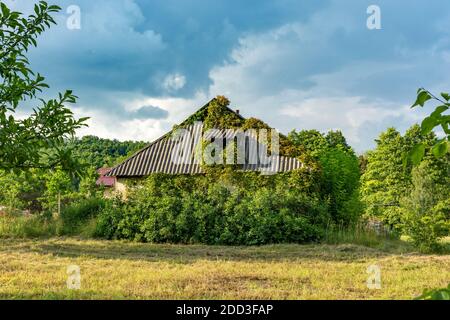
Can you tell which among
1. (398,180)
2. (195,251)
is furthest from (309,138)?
(195,251)

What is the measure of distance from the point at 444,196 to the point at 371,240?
1316cm

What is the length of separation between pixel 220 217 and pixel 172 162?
5.60 metres

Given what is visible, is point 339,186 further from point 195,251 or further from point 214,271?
point 214,271

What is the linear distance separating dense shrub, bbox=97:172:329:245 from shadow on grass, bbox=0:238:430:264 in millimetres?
739

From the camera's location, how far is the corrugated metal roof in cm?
1770

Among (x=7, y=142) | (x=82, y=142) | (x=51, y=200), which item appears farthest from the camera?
(x=82, y=142)

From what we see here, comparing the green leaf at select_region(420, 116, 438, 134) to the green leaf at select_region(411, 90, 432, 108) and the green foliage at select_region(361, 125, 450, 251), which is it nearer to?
the green leaf at select_region(411, 90, 432, 108)

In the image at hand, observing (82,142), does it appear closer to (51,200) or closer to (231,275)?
(51,200)

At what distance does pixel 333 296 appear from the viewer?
21.3ft

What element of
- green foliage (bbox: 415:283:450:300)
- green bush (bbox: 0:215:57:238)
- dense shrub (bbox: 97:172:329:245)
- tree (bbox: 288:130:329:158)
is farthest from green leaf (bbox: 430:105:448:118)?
tree (bbox: 288:130:329:158)

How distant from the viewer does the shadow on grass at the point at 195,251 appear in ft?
35.3

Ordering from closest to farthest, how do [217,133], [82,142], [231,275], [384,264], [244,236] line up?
[231,275] → [384,264] → [244,236] → [217,133] → [82,142]
